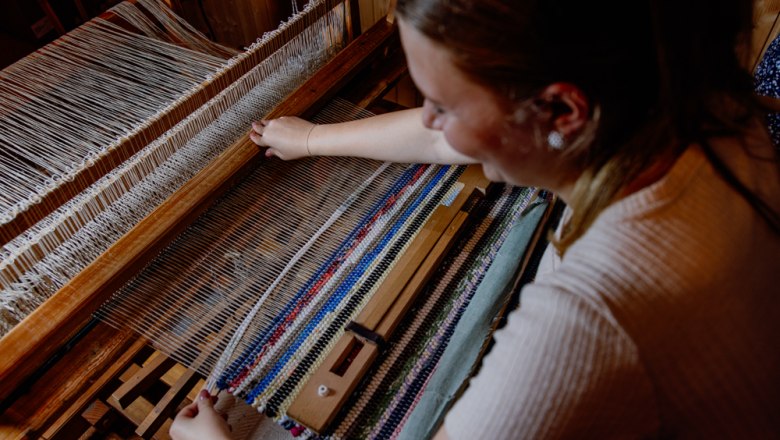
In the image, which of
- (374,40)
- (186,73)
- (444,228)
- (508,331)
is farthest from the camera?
(374,40)

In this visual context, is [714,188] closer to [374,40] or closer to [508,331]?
[508,331]

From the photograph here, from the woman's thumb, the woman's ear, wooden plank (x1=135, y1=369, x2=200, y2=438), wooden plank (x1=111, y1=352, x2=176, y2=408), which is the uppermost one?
the woman's ear

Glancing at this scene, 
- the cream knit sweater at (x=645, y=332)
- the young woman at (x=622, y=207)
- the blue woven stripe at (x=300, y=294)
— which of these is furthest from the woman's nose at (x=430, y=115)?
the blue woven stripe at (x=300, y=294)

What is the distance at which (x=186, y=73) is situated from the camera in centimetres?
170

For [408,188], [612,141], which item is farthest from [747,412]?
[408,188]

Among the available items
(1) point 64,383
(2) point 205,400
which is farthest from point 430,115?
(1) point 64,383

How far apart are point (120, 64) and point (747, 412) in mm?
1867

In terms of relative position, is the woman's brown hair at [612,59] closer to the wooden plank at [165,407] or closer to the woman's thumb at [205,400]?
the woman's thumb at [205,400]

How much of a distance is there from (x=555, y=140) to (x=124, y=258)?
1.06 metres

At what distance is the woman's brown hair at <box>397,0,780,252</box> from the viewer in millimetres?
674

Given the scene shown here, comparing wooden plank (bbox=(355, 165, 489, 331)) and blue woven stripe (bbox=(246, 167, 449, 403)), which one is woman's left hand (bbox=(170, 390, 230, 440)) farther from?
wooden plank (bbox=(355, 165, 489, 331))

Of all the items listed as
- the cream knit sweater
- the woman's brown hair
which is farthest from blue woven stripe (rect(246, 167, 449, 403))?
the woman's brown hair

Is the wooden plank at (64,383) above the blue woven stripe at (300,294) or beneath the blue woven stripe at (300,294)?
beneath

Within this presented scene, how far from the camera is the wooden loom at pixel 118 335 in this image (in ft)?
3.67
